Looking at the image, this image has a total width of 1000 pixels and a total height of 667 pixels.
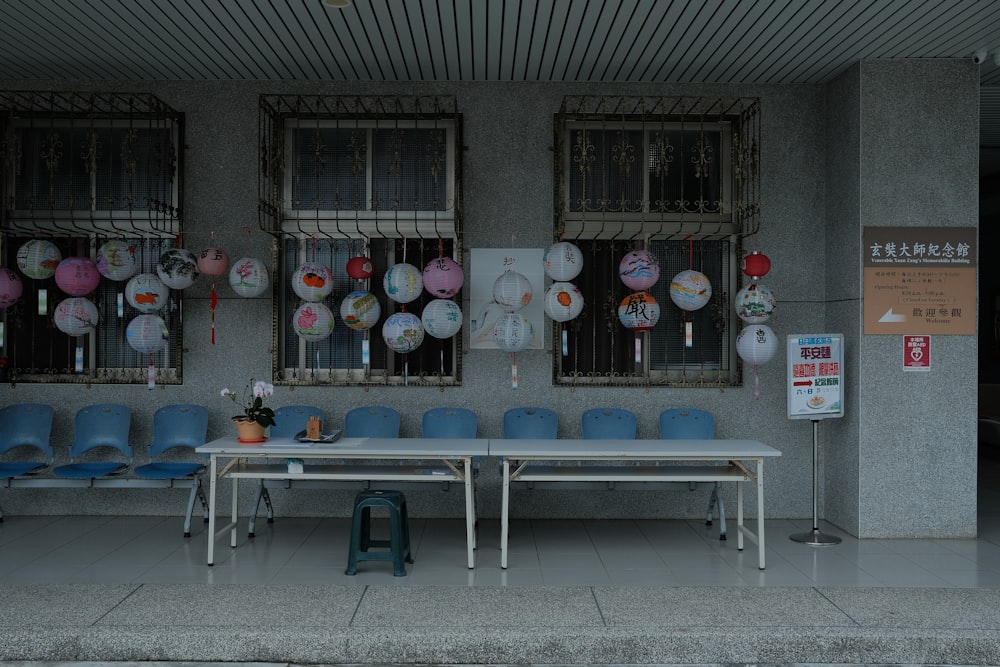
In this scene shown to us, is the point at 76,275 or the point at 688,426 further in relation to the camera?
the point at 688,426

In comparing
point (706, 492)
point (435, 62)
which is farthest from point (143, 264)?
point (706, 492)

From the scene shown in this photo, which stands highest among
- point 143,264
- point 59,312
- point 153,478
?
point 143,264

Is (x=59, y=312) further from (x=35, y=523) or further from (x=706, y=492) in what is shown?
(x=706, y=492)

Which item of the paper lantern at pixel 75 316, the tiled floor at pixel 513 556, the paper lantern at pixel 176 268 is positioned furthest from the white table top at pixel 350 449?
the paper lantern at pixel 75 316

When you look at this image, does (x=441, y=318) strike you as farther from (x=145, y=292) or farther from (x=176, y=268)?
(x=145, y=292)

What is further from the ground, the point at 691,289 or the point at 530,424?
the point at 691,289

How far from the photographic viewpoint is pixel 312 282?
20.2 feet

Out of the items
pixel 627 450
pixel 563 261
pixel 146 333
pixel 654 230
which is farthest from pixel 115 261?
pixel 654 230

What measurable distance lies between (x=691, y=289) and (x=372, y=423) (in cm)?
265

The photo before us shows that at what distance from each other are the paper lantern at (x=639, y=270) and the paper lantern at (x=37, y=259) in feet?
14.2

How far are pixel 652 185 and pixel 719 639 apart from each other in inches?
155

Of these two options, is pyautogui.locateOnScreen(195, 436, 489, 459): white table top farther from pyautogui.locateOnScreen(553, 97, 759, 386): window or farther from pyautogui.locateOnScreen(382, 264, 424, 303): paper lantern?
pyautogui.locateOnScreen(553, 97, 759, 386): window

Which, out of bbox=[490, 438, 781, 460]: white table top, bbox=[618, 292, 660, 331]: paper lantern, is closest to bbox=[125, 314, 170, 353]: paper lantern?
bbox=[490, 438, 781, 460]: white table top

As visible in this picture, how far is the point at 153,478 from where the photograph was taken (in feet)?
19.7
